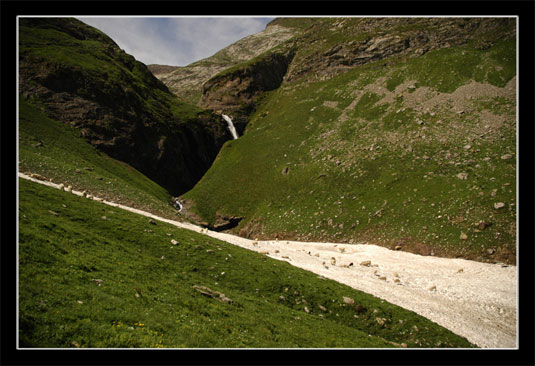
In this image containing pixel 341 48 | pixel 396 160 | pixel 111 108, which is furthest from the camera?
pixel 341 48

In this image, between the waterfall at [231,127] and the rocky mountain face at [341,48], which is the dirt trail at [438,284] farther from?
the waterfall at [231,127]

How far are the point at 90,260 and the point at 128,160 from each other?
6944 centimetres

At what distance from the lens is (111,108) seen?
254 ft

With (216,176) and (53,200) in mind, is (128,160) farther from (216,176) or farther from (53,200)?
(53,200)

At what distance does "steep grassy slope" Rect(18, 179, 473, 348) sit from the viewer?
10250mm

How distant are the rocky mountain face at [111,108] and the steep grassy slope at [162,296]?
55833 mm

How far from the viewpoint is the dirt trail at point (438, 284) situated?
2198 centimetres

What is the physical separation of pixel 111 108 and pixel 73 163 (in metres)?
34.2

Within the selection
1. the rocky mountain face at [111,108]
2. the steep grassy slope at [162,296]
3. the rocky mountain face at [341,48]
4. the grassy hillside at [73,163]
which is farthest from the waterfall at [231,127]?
the steep grassy slope at [162,296]

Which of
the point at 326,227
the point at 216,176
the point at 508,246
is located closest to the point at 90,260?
the point at 326,227

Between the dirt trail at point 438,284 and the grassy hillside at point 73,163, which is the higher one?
the grassy hillside at point 73,163

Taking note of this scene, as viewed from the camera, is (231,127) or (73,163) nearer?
(73,163)

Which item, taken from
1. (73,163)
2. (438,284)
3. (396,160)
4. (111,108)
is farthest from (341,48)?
(438,284)

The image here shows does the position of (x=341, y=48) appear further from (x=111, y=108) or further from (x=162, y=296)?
(x=162, y=296)
